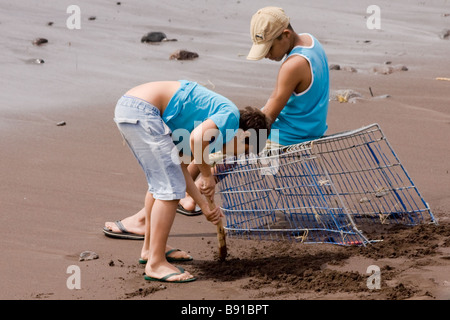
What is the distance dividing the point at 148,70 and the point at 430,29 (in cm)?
515

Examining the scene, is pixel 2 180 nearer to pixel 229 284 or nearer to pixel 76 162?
pixel 76 162

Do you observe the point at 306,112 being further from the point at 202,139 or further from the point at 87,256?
the point at 87,256

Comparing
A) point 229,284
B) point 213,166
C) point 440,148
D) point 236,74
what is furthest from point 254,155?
point 236,74

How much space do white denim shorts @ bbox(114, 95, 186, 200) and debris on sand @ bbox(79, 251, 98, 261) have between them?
619 mm

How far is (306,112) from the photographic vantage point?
4.93 m

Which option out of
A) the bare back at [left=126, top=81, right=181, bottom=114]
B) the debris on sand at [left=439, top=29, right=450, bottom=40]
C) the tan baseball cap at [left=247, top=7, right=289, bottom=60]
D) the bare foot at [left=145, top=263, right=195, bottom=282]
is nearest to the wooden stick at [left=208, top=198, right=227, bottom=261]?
the bare foot at [left=145, top=263, right=195, bottom=282]

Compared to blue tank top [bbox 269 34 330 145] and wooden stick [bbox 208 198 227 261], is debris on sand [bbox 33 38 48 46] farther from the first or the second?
wooden stick [bbox 208 198 227 261]

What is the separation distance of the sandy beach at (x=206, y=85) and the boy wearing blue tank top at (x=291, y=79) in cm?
82

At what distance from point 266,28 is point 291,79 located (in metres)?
0.37

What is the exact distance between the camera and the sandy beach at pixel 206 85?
162 inches

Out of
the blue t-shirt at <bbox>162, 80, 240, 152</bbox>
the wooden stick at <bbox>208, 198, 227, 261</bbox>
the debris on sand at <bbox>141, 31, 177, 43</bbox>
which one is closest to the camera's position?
the blue t-shirt at <bbox>162, 80, 240, 152</bbox>

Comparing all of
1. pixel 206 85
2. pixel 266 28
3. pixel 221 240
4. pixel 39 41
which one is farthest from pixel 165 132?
pixel 39 41

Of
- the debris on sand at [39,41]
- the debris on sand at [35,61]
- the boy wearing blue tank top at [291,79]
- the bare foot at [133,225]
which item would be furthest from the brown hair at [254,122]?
the debris on sand at [39,41]

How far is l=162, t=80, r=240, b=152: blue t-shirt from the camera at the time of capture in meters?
4.08
